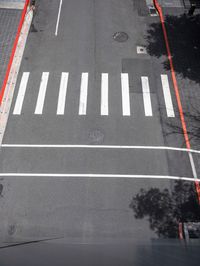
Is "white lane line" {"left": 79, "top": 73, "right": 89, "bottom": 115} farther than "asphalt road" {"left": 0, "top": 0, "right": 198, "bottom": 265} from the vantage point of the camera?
Yes

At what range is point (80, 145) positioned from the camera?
52.5 ft

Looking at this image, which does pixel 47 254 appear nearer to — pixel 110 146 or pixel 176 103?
pixel 110 146

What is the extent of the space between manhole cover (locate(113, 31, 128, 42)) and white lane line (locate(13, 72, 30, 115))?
293 inches

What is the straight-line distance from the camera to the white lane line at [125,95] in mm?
17469

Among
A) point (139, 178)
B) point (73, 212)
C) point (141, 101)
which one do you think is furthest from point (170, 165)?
point (73, 212)

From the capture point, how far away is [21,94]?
18.2 meters

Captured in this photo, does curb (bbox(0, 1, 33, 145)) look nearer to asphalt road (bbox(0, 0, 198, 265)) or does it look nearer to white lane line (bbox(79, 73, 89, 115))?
asphalt road (bbox(0, 0, 198, 265))

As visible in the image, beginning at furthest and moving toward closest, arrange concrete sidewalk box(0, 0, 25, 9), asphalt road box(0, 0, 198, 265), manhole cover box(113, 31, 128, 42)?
concrete sidewalk box(0, 0, 25, 9), manhole cover box(113, 31, 128, 42), asphalt road box(0, 0, 198, 265)

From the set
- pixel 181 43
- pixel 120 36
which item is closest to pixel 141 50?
pixel 120 36

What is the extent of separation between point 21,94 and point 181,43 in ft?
41.2

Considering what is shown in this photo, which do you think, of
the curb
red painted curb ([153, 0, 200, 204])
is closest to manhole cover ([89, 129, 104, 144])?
red painted curb ([153, 0, 200, 204])

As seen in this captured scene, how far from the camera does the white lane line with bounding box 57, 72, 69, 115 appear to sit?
17478mm


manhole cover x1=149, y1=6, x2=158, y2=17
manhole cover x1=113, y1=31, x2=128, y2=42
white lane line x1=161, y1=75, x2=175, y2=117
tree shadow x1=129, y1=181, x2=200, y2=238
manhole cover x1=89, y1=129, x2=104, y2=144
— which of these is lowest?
tree shadow x1=129, y1=181, x2=200, y2=238

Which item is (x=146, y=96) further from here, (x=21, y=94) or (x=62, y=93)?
(x=21, y=94)
